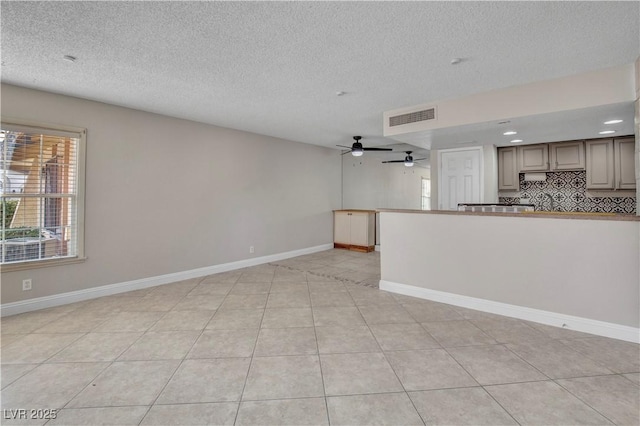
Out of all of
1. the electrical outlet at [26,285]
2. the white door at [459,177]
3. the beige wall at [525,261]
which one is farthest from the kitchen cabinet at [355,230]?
the electrical outlet at [26,285]

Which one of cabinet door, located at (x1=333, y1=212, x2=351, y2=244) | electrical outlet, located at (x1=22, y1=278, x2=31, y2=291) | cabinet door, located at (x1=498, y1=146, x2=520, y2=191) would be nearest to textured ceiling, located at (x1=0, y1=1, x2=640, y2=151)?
electrical outlet, located at (x1=22, y1=278, x2=31, y2=291)

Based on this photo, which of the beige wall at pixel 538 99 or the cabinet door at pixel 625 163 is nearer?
the beige wall at pixel 538 99

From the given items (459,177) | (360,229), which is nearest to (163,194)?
(360,229)

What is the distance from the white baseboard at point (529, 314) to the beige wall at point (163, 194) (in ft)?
9.69

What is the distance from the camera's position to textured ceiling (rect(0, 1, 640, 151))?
193 centimetres

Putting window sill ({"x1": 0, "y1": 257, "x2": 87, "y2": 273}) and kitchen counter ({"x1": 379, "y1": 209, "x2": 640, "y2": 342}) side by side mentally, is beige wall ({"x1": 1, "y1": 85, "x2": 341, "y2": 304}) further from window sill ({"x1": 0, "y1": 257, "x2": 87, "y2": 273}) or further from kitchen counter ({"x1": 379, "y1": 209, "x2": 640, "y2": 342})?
kitchen counter ({"x1": 379, "y1": 209, "x2": 640, "y2": 342})

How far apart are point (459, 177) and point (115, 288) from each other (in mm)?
5752

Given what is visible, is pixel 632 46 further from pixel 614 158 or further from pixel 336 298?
pixel 336 298

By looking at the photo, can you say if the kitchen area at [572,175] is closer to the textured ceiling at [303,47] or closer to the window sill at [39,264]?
the textured ceiling at [303,47]

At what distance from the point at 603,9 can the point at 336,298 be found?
346 centimetres

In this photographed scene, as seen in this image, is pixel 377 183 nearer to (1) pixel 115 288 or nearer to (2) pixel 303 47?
(2) pixel 303 47

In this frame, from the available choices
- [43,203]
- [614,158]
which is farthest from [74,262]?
[614,158]

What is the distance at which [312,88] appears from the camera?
3254mm

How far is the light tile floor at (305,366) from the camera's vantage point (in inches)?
66.8
